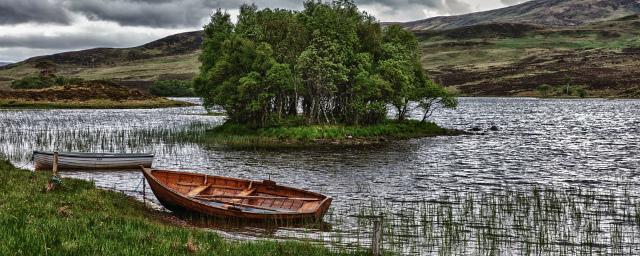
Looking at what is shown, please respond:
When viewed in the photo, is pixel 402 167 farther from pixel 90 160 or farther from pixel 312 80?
pixel 90 160

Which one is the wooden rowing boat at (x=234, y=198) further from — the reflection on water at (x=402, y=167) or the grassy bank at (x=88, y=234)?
the grassy bank at (x=88, y=234)

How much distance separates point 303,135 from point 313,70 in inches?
299

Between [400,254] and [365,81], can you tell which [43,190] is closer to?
[400,254]

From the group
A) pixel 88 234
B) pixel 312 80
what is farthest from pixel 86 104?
pixel 88 234

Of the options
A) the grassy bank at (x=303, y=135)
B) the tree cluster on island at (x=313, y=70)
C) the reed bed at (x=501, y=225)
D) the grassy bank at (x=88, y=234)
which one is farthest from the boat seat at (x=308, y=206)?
the tree cluster on island at (x=313, y=70)

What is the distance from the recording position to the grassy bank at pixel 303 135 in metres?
63.3

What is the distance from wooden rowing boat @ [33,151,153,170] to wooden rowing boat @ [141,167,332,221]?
547 inches

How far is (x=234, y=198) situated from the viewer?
26781 millimetres

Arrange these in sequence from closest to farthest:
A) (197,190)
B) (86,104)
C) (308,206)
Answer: (308,206) → (197,190) → (86,104)

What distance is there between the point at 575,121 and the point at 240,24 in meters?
64.0

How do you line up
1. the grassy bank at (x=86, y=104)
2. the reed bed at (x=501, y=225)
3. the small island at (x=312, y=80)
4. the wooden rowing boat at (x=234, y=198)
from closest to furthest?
the reed bed at (x=501, y=225) → the wooden rowing boat at (x=234, y=198) → the small island at (x=312, y=80) → the grassy bank at (x=86, y=104)

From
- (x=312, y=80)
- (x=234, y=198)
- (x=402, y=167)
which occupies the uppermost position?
(x=312, y=80)

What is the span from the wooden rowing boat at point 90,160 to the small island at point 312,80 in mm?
19360

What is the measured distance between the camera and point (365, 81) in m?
66.9
